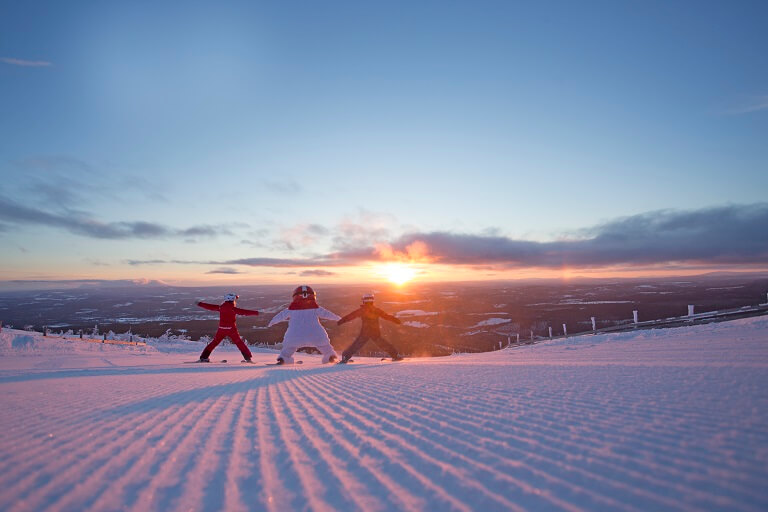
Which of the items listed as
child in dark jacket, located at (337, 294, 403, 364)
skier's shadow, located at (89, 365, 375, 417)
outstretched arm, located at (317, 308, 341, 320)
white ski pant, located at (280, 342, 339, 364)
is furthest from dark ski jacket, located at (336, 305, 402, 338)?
skier's shadow, located at (89, 365, 375, 417)

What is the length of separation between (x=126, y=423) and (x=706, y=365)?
530 cm

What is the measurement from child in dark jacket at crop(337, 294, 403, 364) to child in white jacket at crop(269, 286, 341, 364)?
1.89ft

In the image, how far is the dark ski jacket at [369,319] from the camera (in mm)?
8891

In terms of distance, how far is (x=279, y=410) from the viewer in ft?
10.6

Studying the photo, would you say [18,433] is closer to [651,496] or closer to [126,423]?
[126,423]

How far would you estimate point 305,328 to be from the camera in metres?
9.18

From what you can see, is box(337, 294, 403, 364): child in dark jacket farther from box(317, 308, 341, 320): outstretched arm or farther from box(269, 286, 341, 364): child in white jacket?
box(269, 286, 341, 364): child in white jacket

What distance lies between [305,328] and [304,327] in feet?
0.12

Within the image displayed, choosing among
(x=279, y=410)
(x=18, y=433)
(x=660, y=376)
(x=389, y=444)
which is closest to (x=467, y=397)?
(x=389, y=444)

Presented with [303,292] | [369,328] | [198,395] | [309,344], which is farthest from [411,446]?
[303,292]

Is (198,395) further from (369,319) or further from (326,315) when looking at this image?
(326,315)

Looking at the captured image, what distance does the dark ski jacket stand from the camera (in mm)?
8891

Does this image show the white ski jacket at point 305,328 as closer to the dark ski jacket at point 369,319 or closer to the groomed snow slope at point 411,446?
the dark ski jacket at point 369,319

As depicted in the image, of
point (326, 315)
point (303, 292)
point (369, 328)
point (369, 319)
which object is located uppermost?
point (303, 292)
